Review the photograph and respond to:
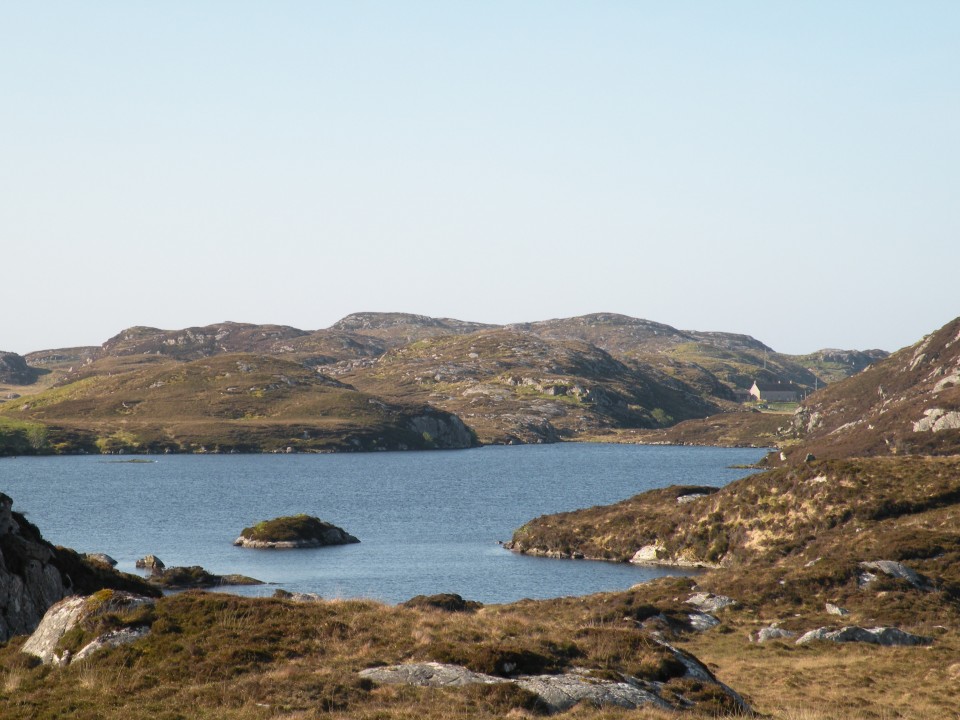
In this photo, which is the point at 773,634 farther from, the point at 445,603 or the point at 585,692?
the point at 585,692

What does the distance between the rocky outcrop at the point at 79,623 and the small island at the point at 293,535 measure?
9063 centimetres

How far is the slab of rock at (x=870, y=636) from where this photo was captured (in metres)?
52.4

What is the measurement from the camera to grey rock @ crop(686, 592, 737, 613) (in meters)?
66.2

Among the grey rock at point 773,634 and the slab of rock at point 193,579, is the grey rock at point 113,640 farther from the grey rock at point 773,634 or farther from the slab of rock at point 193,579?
the slab of rock at point 193,579

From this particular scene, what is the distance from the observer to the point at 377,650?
30.3 m

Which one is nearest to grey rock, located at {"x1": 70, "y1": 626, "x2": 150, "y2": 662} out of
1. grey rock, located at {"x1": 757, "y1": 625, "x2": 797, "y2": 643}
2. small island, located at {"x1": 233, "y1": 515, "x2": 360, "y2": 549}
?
grey rock, located at {"x1": 757, "y1": 625, "x2": 797, "y2": 643}

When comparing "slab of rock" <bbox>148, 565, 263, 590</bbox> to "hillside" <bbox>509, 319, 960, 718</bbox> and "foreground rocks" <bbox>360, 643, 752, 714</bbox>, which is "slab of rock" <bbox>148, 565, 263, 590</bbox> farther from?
"foreground rocks" <bbox>360, 643, 752, 714</bbox>

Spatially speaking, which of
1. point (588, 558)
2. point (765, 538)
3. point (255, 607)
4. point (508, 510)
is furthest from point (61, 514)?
point (255, 607)

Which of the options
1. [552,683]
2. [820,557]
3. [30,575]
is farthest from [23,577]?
[820,557]

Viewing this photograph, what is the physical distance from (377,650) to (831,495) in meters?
72.6

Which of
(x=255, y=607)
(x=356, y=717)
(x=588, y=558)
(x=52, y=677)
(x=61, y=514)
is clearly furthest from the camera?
(x=61, y=514)

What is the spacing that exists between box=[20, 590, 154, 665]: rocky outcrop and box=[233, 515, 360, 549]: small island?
90629 mm

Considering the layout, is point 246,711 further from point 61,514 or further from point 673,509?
point 61,514

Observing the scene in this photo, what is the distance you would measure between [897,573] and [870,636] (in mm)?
16065
